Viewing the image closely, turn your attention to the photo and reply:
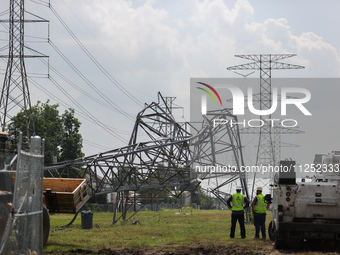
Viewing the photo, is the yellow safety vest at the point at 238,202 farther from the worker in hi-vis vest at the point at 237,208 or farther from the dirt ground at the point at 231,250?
the dirt ground at the point at 231,250

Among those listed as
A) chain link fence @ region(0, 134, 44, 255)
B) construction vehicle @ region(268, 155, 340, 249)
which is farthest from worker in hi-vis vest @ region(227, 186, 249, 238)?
chain link fence @ region(0, 134, 44, 255)

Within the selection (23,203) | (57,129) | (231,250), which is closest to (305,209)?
(231,250)

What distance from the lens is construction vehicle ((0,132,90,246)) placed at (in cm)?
1077

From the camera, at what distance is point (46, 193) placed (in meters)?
14.8

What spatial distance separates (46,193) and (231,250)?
5720mm

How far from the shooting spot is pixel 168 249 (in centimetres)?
1380

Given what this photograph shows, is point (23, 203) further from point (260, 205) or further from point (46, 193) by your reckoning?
point (260, 205)

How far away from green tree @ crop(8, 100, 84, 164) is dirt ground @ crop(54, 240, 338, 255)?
48.9 metres

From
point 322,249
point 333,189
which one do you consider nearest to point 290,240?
point 322,249

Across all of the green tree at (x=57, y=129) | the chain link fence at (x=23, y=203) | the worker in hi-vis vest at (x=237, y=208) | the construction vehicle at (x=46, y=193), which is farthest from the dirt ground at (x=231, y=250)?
the green tree at (x=57, y=129)

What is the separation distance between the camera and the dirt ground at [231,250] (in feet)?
42.1

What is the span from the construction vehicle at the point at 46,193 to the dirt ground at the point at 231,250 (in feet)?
6.93

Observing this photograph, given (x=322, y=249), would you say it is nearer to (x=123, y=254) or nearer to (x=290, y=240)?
(x=290, y=240)

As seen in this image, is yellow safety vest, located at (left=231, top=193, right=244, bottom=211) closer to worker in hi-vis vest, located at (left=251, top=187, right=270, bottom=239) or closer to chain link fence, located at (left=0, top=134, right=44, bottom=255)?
worker in hi-vis vest, located at (left=251, top=187, right=270, bottom=239)
